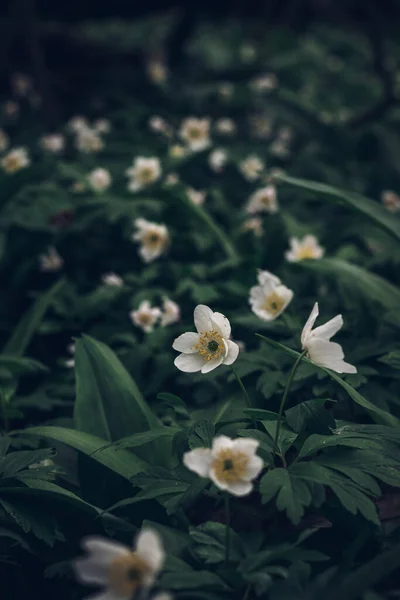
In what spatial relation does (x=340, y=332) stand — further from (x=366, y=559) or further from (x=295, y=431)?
(x=366, y=559)

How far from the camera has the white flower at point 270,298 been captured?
1573 mm

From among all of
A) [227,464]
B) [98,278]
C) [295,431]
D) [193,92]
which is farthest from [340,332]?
[193,92]

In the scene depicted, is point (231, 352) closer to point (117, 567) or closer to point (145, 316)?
point (117, 567)

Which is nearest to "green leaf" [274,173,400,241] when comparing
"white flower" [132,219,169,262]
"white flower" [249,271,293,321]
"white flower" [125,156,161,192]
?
"white flower" [249,271,293,321]

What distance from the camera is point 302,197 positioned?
3027 millimetres

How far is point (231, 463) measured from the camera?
1053 millimetres

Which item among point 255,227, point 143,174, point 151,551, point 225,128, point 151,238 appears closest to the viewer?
point 151,551

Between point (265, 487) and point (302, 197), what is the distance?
2.15 metres

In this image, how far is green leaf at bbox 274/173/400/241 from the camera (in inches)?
75.4

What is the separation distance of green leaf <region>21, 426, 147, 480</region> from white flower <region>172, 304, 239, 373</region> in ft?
0.93

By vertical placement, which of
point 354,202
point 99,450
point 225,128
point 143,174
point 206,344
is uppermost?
point 206,344

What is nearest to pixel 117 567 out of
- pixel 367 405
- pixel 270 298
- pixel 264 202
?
pixel 367 405

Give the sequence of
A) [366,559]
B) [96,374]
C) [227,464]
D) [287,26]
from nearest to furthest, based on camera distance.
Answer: [227,464]
[366,559]
[96,374]
[287,26]

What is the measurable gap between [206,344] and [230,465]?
33 cm
